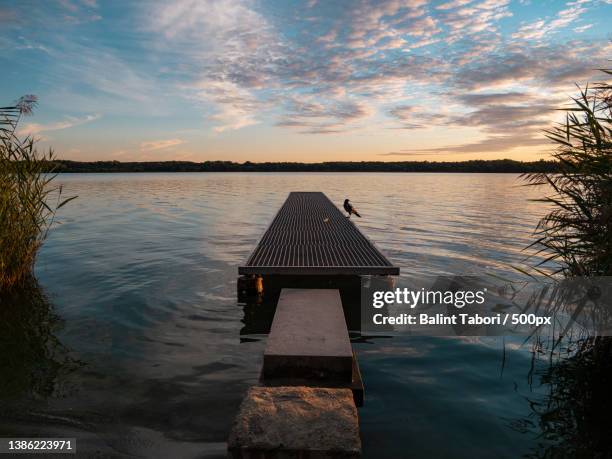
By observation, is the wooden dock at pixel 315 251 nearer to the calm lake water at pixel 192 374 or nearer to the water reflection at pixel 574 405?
the calm lake water at pixel 192 374

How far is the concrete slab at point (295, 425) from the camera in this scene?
135 inches

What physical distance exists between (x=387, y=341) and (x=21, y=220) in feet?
28.1

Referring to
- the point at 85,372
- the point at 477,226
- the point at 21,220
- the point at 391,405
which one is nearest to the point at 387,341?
the point at 391,405

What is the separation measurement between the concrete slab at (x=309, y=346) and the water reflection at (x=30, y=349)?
10.4 ft

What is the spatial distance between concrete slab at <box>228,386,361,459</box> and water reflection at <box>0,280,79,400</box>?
11.4 ft

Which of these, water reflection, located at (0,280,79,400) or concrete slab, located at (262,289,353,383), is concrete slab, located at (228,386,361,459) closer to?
concrete slab, located at (262,289,353,383)

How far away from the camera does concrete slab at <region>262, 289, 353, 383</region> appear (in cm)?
495

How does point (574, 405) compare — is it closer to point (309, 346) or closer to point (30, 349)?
point (309, 346)

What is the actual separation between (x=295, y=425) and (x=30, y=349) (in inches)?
224

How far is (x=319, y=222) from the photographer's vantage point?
16.6 meters

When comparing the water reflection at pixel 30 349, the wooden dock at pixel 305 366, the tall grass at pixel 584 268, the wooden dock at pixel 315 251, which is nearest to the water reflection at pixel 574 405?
the tall grass at pixel 584 268

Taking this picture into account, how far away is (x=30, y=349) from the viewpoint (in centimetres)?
692

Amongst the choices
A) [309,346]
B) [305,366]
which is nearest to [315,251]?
[309,346]

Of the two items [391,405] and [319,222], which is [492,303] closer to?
[391,405]
